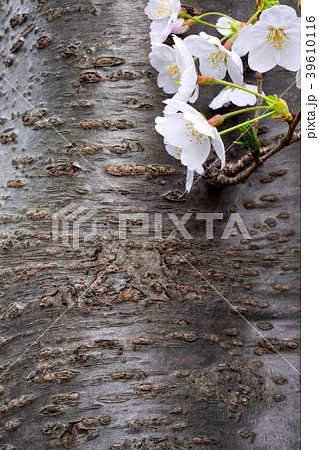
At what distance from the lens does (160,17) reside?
77 centimetres

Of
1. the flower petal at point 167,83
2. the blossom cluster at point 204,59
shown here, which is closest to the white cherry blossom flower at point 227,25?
the blossom cluster at point 204,59

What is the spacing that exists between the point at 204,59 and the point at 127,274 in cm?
38

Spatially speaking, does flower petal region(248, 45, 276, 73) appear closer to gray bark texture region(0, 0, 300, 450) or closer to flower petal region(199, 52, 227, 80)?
flower petal region(199, 52, 227, 80)

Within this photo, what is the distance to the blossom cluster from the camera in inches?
25.2

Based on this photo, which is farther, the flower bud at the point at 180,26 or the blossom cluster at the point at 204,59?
the flower bud at the point at 180,26

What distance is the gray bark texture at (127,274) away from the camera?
0.74 m

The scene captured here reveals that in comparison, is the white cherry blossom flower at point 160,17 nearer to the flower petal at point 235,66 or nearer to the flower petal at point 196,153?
the flower petal at point 235,66

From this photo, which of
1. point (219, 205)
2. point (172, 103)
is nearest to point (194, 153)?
point (172, 103)

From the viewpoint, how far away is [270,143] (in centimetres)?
90

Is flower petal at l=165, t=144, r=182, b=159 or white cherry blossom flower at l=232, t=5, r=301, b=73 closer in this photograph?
white cherry blossom flower at l=232, t=5, r=301, b=73

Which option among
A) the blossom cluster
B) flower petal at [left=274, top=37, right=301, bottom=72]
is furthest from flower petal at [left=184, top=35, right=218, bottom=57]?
flower petal at [left=274, top=37, right=301, bottom=72]

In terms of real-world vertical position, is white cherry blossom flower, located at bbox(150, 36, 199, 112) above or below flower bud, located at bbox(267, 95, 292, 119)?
above

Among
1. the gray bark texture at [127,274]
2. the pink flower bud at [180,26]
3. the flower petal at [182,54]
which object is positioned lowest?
the gray bark texture at [127,274]

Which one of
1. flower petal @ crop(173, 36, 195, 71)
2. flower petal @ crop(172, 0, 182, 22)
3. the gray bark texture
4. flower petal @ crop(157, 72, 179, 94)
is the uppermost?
flower petal @ crop(172, 0, 182, 22)
